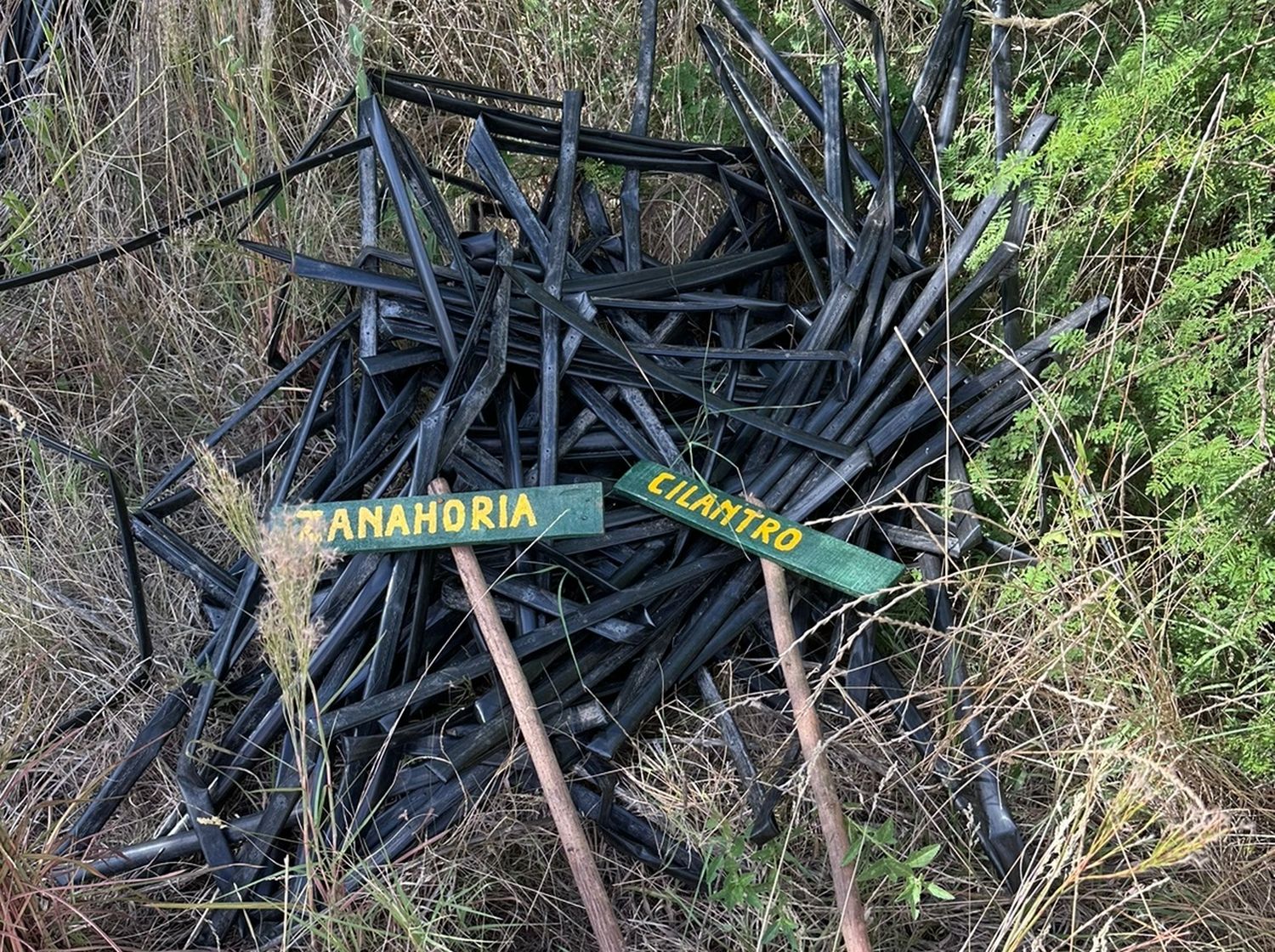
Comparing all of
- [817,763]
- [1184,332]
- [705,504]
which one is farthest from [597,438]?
[1184,332]

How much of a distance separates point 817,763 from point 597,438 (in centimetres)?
81

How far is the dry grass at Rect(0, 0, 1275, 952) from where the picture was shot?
1.70 m

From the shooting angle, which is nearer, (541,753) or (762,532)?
(541,753)

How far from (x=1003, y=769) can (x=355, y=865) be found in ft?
3.72

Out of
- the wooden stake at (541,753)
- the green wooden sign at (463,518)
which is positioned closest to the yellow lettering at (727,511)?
the green wooden sign at (463,518)

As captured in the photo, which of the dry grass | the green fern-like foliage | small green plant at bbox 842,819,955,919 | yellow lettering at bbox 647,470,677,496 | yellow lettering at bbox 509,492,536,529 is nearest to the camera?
small green plant at bbox 842,819,955,919

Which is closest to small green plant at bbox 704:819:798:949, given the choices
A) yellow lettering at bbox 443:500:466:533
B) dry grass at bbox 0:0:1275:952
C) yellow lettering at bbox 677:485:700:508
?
dry grass at bbox 0:0:1275:952

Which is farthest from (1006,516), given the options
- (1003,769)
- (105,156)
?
(105,156)

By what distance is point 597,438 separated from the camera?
2.20 m

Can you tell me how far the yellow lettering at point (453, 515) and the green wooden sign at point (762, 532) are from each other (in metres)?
0.32

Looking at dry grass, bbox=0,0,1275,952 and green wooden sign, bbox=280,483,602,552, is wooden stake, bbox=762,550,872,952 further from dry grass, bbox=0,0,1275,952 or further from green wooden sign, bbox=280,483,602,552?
green wooden sign, bbox=280,483,602,552

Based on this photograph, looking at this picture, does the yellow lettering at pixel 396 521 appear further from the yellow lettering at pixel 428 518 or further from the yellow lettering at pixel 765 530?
the yellow lettering at pixel 765 530

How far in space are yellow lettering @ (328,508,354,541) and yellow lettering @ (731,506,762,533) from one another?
704mm

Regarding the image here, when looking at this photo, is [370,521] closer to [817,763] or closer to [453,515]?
[453,515]
